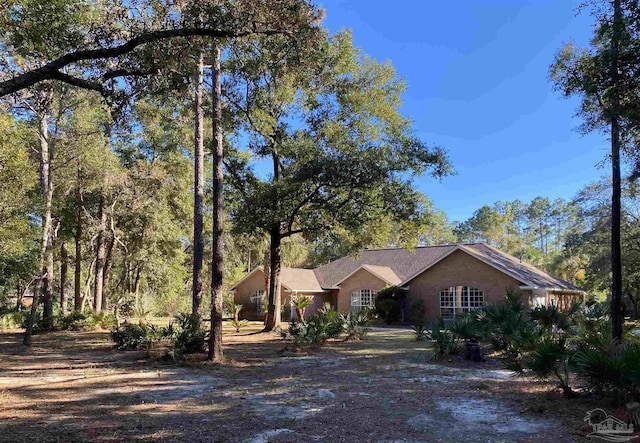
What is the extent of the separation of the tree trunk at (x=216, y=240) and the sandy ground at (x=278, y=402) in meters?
0.79

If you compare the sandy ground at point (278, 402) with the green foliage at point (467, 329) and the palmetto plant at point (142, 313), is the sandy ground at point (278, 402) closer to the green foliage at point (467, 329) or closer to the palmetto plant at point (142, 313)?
the green foliage at point (467, 329)

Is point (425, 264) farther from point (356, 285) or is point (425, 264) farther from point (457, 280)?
point (457, 280)

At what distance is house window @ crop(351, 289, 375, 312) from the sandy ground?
18.8m

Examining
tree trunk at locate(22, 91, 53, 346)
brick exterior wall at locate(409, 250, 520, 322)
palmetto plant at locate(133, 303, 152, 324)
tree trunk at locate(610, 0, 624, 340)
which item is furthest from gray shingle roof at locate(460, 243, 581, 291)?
tree trunk at locate(22, 91, 53, 346)

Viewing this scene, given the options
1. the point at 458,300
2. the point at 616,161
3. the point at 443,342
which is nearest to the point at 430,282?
the point at 458,300

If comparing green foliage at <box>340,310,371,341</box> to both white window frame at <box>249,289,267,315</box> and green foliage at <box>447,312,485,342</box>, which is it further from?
white window frame at <box>249,289,267,315</box>

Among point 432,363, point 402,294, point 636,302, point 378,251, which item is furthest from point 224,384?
point 636,302

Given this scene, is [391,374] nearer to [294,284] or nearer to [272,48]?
[272,48]

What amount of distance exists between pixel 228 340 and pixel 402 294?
1419 centimetres

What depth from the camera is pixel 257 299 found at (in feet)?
123

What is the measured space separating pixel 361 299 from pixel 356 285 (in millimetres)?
1070

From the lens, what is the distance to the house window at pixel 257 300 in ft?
121

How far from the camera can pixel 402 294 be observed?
3048 cm

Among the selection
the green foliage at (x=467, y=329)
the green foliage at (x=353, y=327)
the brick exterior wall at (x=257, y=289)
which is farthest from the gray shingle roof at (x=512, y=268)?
the green foliage at (x=467, y=329)
